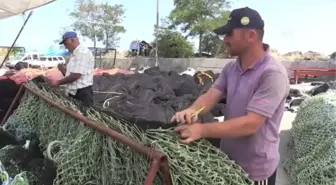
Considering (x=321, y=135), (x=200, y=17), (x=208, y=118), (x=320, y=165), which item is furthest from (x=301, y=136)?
(x=200, y=17)

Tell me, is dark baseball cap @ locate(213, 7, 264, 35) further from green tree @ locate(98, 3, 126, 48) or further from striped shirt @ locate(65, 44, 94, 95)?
green tree @ locate(98, 3, 126, 48)

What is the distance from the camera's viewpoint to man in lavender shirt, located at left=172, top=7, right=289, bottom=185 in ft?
5.96

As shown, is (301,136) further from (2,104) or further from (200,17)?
(200,17)

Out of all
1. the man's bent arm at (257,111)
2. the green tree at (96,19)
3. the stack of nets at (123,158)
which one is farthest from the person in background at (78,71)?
the green tree at (96,19)

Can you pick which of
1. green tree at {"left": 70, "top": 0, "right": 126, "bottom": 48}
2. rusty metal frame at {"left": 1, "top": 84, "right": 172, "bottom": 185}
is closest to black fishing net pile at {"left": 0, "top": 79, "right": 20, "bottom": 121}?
rusty metal frame at {"left": 1, "top": 84, "right": 172, "bottom": 185}

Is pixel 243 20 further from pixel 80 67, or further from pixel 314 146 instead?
pixel 80 67

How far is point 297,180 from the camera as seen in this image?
344 centimetres

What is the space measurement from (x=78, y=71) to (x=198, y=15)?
26.4 meters

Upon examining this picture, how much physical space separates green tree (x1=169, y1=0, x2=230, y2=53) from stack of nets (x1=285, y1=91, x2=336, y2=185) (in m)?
26.1

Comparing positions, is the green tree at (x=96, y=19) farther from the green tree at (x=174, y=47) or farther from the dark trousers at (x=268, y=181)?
the dark trousers at (x=268, y=181)

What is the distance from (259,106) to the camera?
184 cm

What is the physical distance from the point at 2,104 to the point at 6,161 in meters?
1.81

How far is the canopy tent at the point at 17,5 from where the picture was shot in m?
5.79

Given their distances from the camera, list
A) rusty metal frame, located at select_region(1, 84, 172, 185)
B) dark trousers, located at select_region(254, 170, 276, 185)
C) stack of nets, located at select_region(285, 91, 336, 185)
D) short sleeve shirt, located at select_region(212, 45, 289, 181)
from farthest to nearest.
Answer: stack of nets, located at select_region(285, 91, 336, 185)
dark trousers, located at select_region(254, 170, 276, 185)
short sleeve shirt, located at select_region(212, 45, 289, 181)
rusty metal frame, located at select_region(1, 84, 172, 185)
